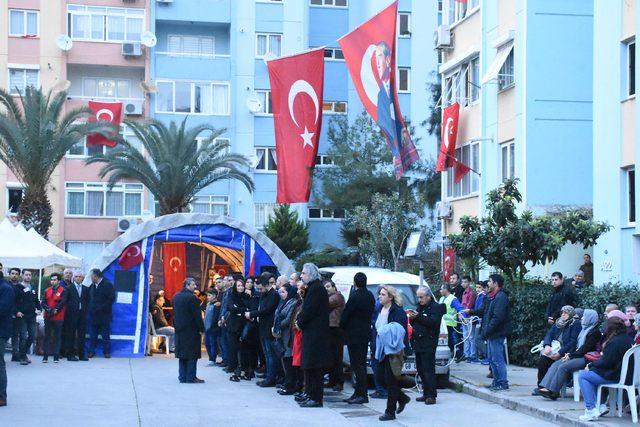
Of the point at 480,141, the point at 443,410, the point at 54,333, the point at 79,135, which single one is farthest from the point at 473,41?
the point at 443,410

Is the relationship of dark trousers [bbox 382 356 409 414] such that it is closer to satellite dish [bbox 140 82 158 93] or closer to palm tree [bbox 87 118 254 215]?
palm tree [bbox 87 118 254 215]

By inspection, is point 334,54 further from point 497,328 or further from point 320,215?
point 497,328

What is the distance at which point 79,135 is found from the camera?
39.7 meters

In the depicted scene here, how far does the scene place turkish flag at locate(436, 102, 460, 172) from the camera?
34.8 m

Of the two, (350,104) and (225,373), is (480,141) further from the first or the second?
(350,104)

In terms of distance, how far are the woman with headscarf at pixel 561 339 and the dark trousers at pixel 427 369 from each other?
1.61 m

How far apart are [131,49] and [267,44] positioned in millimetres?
6420

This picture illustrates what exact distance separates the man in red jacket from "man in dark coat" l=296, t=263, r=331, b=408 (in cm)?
948

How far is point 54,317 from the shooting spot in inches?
909

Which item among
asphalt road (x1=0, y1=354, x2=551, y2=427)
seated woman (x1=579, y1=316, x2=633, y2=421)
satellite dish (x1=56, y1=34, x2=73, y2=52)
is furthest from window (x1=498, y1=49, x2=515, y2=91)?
satellite dish (x1=56, y1=34, x2=73, y2=52)

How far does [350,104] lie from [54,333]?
31.1 m

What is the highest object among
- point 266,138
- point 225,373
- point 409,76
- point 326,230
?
point 409,76

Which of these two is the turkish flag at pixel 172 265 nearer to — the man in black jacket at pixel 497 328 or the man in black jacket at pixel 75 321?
the man in black jacket at pixel 75 321

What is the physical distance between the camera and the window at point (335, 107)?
172 feet
